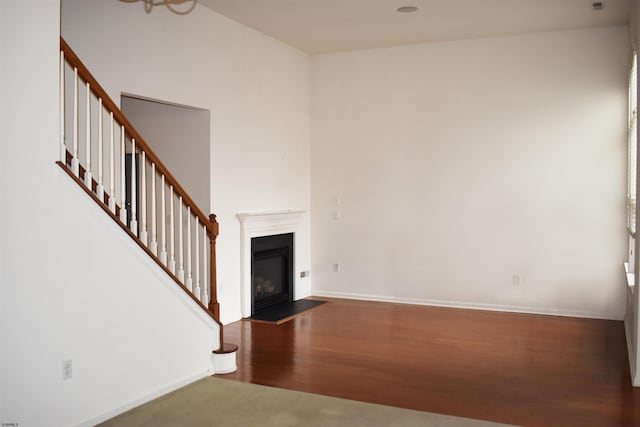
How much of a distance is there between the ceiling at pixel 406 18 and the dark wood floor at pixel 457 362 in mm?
3409

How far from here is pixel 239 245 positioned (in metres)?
7.15

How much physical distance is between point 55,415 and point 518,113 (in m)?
6.12

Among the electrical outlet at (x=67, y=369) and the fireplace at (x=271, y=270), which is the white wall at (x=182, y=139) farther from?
the electrical outlet at (x=67, y=369)

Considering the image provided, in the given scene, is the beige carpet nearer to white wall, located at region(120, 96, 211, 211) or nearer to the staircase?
the staircase

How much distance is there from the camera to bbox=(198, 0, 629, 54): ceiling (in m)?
6.32

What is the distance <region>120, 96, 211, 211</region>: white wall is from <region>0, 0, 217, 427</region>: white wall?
8.13ft

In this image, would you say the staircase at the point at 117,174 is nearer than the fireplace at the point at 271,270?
Yes

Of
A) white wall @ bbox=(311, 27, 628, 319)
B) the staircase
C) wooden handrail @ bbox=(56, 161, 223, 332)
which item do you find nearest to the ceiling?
white wall @ bbox=(311, 27, 628, 319)

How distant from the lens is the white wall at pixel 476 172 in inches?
284

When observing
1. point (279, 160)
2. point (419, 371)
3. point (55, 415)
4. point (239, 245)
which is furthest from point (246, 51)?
point (55, 415)

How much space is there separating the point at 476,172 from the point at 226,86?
10.8 feet

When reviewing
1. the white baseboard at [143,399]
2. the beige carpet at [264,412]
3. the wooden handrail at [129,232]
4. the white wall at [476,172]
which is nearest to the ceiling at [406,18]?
the white wall at [476,172]

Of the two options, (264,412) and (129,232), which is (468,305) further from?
(129,232)

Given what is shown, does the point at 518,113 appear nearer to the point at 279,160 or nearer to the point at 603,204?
the point at 603,204
